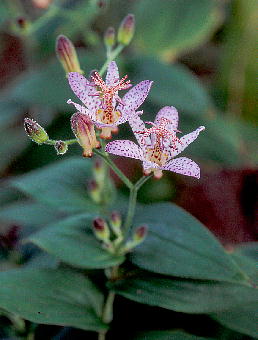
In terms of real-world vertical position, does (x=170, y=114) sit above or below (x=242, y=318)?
above

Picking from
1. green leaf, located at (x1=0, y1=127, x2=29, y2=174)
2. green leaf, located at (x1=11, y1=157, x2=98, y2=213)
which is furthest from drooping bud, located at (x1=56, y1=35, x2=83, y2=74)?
green leaf, located at (x1=0, y1=127, x2=29, y2=174)

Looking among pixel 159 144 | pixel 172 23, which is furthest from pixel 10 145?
pixel 159 144

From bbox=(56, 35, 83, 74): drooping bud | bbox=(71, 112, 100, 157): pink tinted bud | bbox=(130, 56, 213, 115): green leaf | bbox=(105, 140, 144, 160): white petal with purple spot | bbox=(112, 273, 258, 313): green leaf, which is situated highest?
bbox=(56, 35, 83, 74): drooping bud

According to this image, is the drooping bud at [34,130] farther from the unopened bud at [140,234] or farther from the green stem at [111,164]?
the unopened bud at [140,234]

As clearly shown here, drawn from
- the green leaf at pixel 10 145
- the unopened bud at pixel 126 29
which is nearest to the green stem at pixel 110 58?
the unopened bud at pixel 126 29

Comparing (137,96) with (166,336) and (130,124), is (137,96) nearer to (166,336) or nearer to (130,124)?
(130,124)

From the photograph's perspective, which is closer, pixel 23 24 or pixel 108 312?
pixel 108 312

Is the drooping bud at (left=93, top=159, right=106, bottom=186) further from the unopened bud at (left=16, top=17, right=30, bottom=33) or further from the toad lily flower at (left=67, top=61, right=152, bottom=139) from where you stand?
the unopened bud at (left=16, top=17, right=30, bottom=33)
